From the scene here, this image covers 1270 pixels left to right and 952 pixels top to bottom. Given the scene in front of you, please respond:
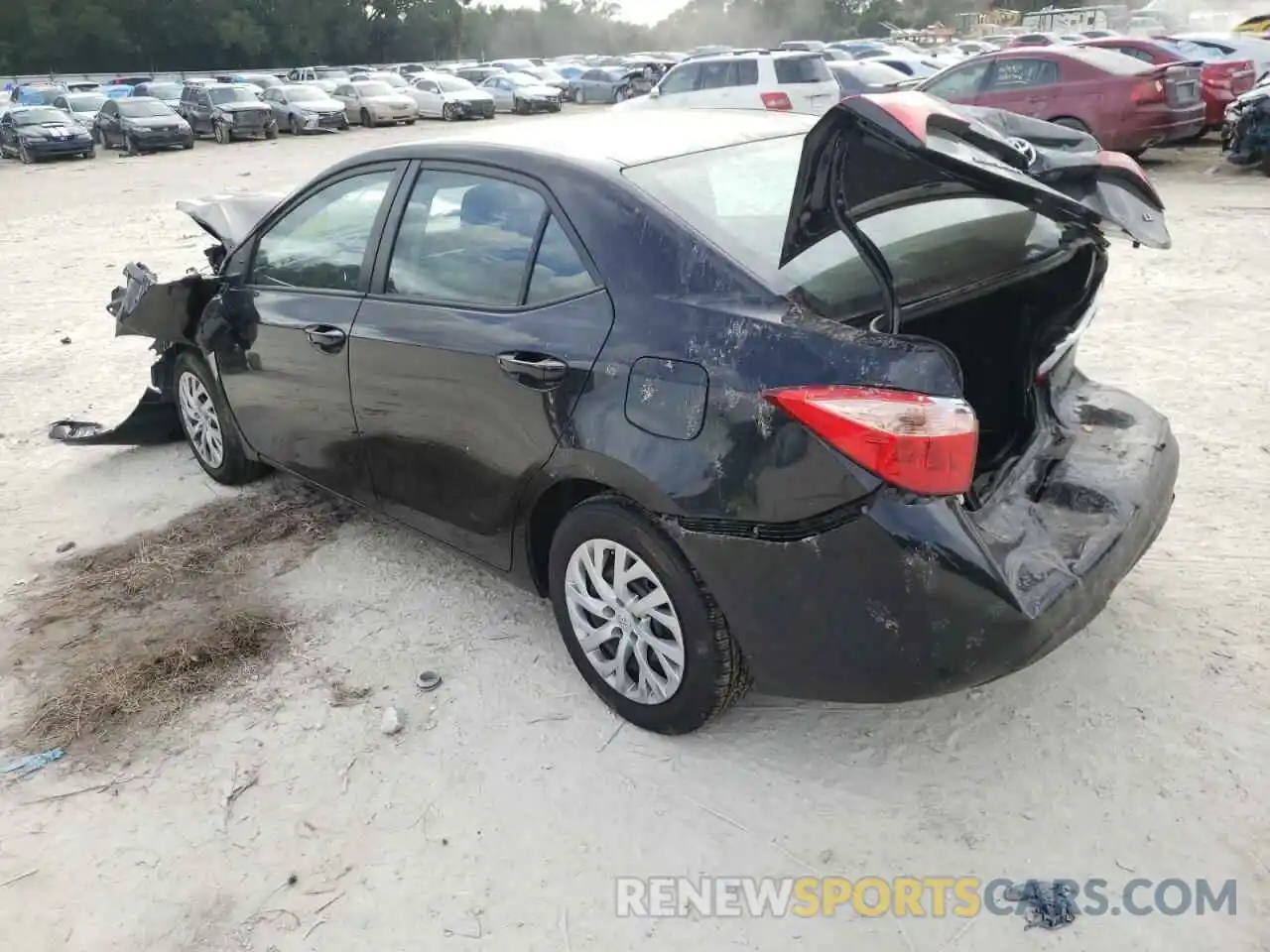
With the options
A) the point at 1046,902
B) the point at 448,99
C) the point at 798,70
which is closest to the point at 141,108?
the point at 448,99

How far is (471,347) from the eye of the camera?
3.02 meters

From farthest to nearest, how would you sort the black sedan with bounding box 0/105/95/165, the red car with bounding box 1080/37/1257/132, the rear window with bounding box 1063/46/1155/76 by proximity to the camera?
the black sedan with bounding box 0/105/95/165, the red car with bounding box 1080/37/1257/132, the rear window with bounding box 1063/46/1155/76

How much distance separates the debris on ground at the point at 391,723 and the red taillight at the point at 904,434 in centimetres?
165

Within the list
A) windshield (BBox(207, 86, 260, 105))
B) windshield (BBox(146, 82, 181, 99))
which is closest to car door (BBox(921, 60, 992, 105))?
windshield (BBox(207, 86, 260, 105))

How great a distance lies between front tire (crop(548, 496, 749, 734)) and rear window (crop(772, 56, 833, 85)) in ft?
49.7

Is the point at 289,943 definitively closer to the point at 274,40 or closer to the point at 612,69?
the point at 612,69

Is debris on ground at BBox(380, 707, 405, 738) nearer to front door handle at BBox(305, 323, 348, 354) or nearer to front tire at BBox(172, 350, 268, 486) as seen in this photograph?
front door handle at BBox(305, 323, 348, 354)

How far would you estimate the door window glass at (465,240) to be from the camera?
2.99m

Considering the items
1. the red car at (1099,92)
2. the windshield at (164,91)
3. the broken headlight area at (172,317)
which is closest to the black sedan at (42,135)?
the windshield at (164,91)

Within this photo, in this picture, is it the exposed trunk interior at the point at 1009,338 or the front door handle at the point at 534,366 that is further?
the exposed trunk interior at the point at 1009,338

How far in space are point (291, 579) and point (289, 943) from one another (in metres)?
1.84

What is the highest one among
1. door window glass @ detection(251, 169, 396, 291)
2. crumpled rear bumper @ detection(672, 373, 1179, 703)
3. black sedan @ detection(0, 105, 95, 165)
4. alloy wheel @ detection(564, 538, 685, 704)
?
door window glass @ detection(251, 169, 396, 291)

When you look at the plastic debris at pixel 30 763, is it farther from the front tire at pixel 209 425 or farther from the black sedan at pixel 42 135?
the black sedan at pixel 42 135

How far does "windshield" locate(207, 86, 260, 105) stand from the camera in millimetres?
27328
